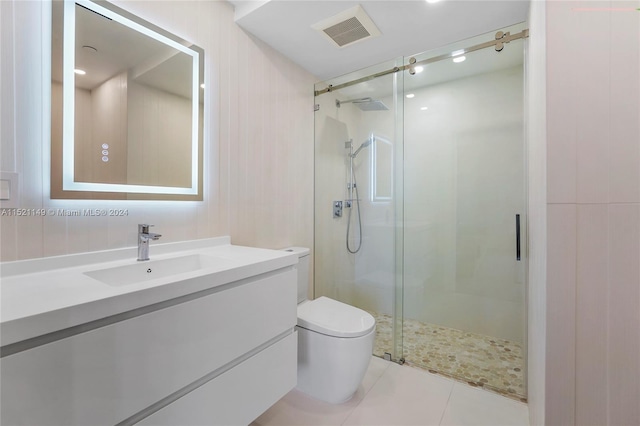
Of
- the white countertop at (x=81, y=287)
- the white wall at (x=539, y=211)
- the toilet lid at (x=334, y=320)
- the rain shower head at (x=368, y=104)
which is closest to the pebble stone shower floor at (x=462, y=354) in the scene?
the white wall at (x=539, y=211)

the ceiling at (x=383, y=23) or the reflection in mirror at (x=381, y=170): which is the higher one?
the ceiling at (x=383, y=23)

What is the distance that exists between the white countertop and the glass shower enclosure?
124cm

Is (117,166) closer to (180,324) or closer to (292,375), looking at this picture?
(180,324)

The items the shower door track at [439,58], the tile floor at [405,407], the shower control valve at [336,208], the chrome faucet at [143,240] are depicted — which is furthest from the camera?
the shower control valve at [336,208]

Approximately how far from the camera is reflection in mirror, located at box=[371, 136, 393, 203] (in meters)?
2.26

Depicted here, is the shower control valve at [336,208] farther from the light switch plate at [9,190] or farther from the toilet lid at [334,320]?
the light switch plate at [9,190]

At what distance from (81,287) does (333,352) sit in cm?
113

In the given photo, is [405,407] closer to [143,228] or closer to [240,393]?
[240,393]

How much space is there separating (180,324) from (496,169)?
240 centimetres

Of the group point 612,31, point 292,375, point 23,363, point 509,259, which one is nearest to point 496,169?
point 509,259

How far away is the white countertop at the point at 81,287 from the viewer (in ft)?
1.94

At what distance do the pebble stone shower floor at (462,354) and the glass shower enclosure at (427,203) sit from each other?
0.01 meters

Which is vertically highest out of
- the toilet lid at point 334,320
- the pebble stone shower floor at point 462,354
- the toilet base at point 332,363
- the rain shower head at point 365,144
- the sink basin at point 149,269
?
the rain shower head at point 365,144

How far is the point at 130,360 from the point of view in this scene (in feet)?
2.39
